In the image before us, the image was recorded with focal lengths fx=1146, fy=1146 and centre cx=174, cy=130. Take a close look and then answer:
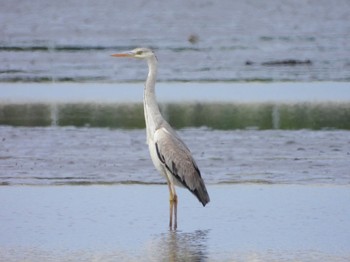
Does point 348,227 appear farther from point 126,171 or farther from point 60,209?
point 126,171

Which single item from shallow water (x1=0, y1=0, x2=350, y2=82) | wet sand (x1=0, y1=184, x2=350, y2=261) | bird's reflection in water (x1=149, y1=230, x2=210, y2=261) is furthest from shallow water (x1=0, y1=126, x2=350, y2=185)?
shallow water (x1=0, y1=0, x2=350, y2=82)

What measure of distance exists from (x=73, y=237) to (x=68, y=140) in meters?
5.16

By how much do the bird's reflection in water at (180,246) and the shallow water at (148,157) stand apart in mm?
2405

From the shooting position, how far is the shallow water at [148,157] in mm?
11883

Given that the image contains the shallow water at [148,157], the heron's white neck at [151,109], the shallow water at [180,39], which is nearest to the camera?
the heron's white neck at [151,109]

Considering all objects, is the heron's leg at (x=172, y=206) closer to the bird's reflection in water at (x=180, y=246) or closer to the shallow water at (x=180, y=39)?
the bird's reflection in water at (x=180, y=246)

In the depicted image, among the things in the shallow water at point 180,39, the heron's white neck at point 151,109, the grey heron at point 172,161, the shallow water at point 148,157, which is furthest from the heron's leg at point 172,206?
the shallow water at point 180,39

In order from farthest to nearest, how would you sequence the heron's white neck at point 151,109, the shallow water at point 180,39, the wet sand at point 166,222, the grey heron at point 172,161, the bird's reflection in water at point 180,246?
the shallow water at point 180,39 → the heron's white neck at point 151,109 → the grey heron at point 172,161 → the wet sand at point 166,222 → the bird's reflection in water at point 180,246

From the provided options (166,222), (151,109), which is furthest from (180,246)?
(151,109)

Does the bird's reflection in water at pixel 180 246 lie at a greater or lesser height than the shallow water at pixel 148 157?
lesser

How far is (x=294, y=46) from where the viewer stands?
26.1m

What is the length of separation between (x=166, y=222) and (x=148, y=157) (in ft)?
10.8

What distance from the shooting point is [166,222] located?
9.81 metres

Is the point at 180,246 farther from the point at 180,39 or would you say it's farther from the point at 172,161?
the point at 180,39
